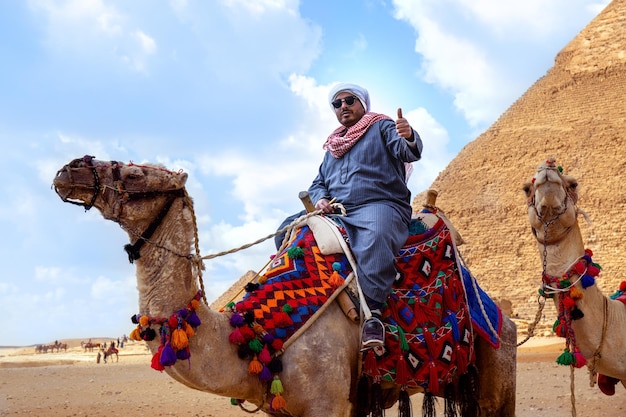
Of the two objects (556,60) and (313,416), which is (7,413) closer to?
(313,416)

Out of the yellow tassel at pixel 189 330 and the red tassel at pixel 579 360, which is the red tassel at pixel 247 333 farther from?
the red tassel at pixel 579 360

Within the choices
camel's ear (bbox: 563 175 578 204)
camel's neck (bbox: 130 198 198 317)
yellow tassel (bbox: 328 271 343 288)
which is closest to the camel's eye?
camel's ear (bbox: 563 175 578 204)

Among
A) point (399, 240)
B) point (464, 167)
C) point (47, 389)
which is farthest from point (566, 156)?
point (399, 240)

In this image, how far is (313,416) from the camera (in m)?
Result: 3.11

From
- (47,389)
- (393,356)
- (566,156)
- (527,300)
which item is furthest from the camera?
(566,156)

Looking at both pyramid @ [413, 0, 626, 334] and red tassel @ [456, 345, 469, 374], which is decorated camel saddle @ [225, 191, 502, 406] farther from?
pyramid @ [413, 0, 626, 334]

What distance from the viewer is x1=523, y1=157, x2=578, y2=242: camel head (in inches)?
169

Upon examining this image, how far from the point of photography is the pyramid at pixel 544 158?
65125mm

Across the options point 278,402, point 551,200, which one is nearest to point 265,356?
point 278,402

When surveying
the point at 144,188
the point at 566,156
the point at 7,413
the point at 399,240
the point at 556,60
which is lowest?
the point at 7,413

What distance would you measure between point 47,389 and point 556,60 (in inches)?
2565

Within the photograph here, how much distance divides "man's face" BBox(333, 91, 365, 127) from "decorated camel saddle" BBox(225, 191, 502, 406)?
20.4 inches

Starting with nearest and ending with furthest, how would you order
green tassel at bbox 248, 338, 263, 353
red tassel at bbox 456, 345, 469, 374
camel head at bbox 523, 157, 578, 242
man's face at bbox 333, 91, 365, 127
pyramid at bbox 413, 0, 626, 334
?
green tassel at bbox 248, 338, 263, 353 < red tassel at bbox 456, 345, 469, 374 < man's face at bbox 333, 91, 365, 127 < camel head at bbox 523, 157, 578, 242 < pyramid at bbox 413, 0, 626, 334

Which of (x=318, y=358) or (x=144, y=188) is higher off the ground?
(x=144, y=188)
